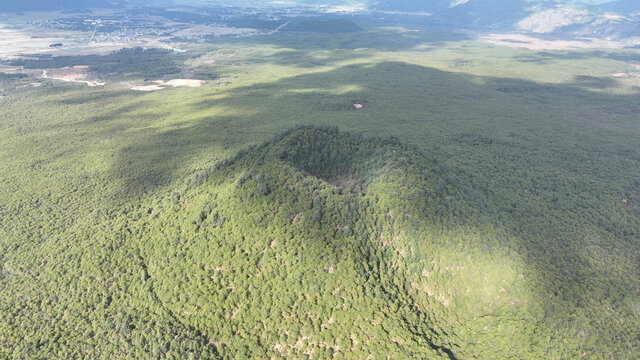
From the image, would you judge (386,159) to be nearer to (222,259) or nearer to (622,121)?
(222,259)

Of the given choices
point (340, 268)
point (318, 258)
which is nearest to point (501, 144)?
point (340, 268)

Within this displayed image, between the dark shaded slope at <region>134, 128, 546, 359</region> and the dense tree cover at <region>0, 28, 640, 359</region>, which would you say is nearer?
the dark shaded slope at <region>134, 128, 546, 359</region>

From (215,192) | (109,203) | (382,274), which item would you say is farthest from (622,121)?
(109,203)

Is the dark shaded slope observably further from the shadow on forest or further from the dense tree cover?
the shadow on forest

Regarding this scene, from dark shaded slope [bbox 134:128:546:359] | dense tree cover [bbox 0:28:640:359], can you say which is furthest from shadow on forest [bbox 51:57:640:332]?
dark shaded slope [bbox 134:128:546:359]

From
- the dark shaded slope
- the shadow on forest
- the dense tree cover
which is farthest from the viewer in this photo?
the shadow on forest

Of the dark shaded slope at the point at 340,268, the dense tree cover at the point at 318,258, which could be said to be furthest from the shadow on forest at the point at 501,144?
the dark shaded slope at the point at 340,268

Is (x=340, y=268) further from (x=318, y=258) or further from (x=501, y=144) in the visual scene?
(x=501, y=144)

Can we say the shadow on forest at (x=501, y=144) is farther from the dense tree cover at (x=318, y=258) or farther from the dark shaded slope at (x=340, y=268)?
the dark shaded slope at (x=340, y=268)
